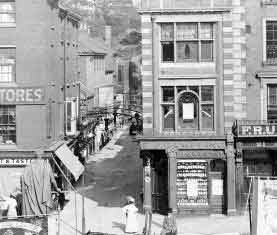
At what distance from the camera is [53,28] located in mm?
32906

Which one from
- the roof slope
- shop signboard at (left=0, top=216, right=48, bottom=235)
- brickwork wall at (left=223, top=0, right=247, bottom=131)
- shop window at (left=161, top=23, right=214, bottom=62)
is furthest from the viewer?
the roof slope

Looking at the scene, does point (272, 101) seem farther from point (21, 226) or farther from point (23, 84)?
point (21, 226)

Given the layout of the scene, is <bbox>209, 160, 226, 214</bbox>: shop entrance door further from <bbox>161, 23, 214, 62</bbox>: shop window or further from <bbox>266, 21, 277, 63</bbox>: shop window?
<bbox>266, 21, 277, 63</bbox>: shop window

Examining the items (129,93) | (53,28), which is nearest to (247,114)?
(53,28)

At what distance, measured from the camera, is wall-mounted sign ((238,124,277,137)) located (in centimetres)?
2950

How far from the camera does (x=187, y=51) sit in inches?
1195

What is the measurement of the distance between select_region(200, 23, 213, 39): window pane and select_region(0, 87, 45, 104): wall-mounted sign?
24.9ft

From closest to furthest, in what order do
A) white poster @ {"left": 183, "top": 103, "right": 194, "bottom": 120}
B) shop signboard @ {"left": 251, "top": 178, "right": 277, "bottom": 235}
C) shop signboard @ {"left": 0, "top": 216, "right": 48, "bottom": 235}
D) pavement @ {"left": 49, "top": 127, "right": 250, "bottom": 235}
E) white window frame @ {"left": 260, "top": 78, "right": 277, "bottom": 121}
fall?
shop signboard @ {"left": 251, "top": 178, "right": 277, "bottom": 235} < shop signboard @ {"left": 0, "top": 216, "right": 48, "bottom": 235} < pavement @ {"left": 49, "top": 127, "right": 250, "bottom": 235} < white poster @ {"left": 183, "top": 103, "right": 194, "bottom": 120} < white window frame @ {"left": 260, "top": 78, "right": 277, "bottom": 121}

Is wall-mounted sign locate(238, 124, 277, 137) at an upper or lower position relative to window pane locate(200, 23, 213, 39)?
lower

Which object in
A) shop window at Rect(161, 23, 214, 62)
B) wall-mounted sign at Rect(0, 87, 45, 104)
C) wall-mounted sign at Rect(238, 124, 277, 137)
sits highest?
shop window at Rect(161, 23, 214, 62)

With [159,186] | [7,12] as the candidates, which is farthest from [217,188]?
[7,12]

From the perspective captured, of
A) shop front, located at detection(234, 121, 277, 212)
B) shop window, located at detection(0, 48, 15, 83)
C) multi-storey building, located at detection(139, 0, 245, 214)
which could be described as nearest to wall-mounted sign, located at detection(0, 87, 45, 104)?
shop window, located at detection(0, 48, 15, 83)

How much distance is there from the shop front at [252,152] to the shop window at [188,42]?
3.46 metres

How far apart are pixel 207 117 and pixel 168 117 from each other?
1.71 meters
